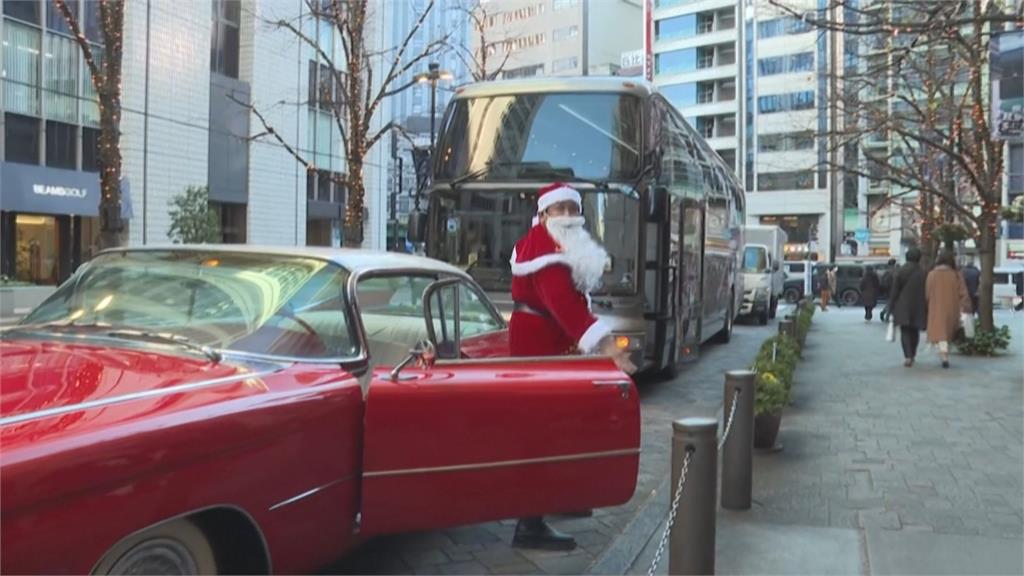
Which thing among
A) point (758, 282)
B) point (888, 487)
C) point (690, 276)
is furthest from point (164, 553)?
point (758, 282)

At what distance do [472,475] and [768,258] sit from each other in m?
21.4

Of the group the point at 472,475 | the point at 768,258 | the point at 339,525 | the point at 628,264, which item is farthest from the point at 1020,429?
the point at 768,258

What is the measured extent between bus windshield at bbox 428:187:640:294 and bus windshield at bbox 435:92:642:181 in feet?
0.86

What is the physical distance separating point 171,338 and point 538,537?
219 centimetres

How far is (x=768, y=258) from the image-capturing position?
23.7 meters

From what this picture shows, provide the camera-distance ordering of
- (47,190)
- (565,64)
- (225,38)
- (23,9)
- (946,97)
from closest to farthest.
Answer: (946,97)
(23,9)
(47,190)
(565,64)
(225,38)

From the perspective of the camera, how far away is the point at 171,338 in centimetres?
351

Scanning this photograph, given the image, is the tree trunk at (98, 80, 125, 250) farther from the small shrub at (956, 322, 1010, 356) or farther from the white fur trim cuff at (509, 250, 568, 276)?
the small shrub at (956, 322, 1010, 356)

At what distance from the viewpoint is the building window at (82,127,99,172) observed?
1035 inches

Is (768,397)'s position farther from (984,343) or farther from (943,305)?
(984,343)

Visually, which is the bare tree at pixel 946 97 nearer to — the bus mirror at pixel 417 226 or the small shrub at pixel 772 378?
the small shrub at pixel 772 378

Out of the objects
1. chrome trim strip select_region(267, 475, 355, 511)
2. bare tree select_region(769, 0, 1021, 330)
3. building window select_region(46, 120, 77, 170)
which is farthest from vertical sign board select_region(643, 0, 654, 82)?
chrome trim strip select_region(267, 475, 355, 511)

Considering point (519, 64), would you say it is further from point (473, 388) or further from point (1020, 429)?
point (473, 388)

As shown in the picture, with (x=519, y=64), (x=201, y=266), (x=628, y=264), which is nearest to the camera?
(x=201, y=266)
